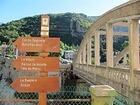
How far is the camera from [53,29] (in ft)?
444

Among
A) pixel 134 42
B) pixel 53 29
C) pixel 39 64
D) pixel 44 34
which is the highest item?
pixel 53 29

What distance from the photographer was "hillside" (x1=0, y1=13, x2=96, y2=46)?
12009 cm

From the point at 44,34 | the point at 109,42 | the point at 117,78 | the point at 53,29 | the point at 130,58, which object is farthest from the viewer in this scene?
the point at 53,29

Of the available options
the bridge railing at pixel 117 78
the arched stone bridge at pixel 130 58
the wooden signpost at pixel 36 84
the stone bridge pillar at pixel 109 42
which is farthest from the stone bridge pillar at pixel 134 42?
the wooden signpost at pixel 36 84

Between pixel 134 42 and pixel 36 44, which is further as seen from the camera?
pixel 134 42

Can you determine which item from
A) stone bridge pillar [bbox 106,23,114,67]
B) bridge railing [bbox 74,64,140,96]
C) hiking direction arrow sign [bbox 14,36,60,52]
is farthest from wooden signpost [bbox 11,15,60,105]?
stone bridge pillar [bbox 106,23,114,67]

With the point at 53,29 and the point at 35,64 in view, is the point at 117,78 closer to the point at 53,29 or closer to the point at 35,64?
the point at 35,64

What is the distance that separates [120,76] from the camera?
20.4 metres

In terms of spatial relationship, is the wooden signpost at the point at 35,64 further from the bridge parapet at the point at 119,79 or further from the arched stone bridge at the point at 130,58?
the bridge parapet at the point at 119,79

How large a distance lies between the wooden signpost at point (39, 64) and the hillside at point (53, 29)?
108503mm

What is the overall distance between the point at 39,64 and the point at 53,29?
420 ft

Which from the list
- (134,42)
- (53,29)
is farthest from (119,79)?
(53,29)

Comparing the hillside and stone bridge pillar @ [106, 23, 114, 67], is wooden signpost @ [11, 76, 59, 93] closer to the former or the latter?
stone bridge pillar @ [106, 23, 114, 67]

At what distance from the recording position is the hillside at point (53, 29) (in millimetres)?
120094
